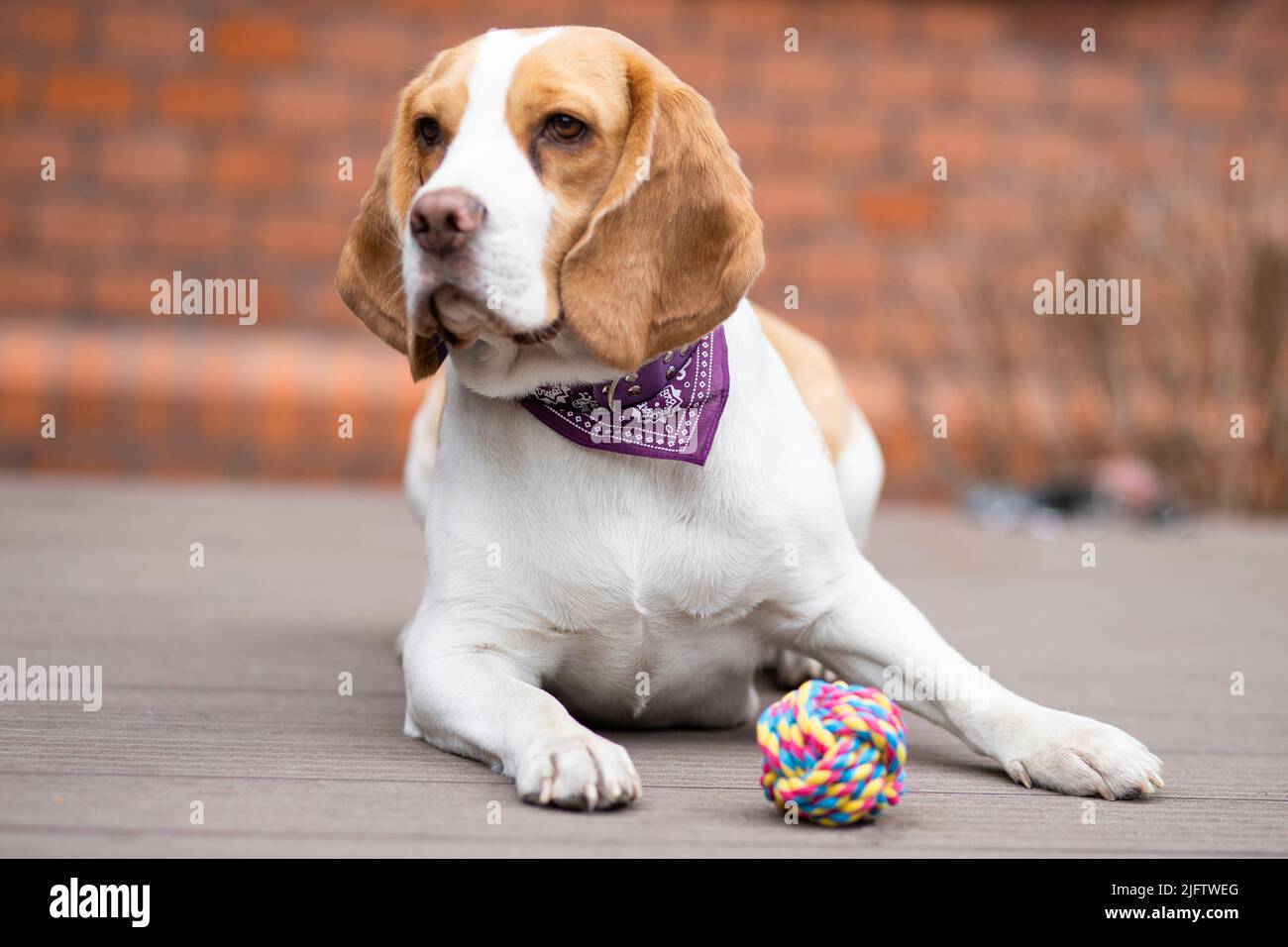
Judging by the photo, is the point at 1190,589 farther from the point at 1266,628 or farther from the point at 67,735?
the point at 67,735

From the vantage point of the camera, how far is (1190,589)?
5109mm

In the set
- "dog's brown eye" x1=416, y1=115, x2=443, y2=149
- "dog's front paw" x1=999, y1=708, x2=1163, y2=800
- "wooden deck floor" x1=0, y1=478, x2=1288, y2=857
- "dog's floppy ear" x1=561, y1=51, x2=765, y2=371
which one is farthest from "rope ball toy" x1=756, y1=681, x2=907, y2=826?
"dog's brown eye" x1=416, y1=115, x2=443, y2=149

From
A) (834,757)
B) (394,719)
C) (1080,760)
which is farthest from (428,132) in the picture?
(1080,760)

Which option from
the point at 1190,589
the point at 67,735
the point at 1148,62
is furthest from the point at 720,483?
the point at 1148,62

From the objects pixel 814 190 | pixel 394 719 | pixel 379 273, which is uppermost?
pixel 814 190

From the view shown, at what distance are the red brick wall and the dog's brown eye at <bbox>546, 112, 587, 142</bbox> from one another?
531cm

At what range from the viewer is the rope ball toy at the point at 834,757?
1906mm

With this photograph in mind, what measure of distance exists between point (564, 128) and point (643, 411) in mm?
434

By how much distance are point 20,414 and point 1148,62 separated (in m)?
6.06

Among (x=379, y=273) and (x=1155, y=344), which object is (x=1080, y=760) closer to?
(x=379, y=273)

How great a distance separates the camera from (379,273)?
243 cm

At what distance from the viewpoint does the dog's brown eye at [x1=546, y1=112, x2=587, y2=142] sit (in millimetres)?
2160

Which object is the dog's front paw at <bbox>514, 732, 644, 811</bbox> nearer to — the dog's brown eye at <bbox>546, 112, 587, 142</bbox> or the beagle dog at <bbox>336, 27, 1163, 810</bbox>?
the beagle dog at <bbox>336, 27, 1163, 810</bbox>

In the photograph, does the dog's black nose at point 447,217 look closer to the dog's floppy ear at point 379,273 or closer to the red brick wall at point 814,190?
the dog's floppy ear at point 379,273
